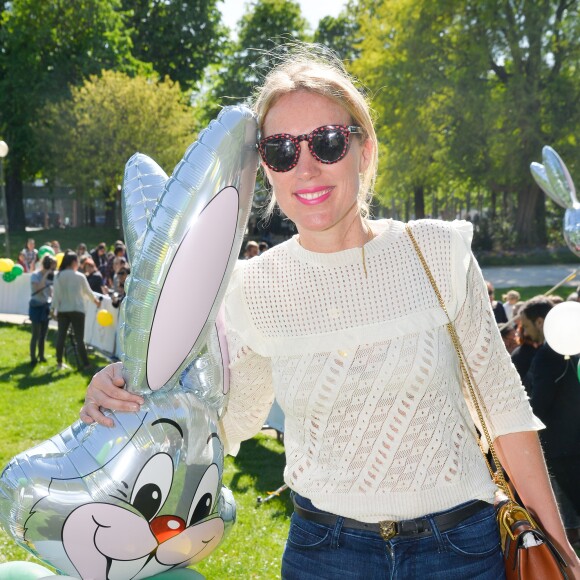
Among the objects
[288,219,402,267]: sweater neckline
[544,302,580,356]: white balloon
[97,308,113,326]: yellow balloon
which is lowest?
[97,308,113,326]: yellow balloon

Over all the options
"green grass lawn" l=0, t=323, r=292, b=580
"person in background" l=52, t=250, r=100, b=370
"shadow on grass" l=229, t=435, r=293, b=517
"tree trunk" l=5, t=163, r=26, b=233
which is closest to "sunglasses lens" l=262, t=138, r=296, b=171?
"green grass lawn" l=0, t=323, r=292, b=580

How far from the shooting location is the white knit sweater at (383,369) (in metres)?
1.75

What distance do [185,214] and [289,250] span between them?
1.20 feet

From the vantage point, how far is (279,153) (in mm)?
1843

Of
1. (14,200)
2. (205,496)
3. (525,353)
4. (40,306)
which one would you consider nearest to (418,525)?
(205,496)

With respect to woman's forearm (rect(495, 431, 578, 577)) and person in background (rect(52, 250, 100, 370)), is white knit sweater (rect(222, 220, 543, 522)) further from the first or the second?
person in background (rect(52, 250, 100, 370))

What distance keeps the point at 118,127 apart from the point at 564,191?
23657 millimetres

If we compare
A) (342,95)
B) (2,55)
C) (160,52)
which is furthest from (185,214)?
(160,52)

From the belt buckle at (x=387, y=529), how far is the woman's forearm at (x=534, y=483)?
32 cm

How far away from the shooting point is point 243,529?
5512mm

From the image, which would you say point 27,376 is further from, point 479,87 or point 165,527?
point 479,87

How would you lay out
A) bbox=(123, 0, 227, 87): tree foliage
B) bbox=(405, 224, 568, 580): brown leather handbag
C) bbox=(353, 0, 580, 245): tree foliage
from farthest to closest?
bbox=(123, 0, 227, 87): tree foliage → bbox=(353, 0, 580, 245): tree foliage → bbox=(405, 224, 568, 580): brown leather handbag

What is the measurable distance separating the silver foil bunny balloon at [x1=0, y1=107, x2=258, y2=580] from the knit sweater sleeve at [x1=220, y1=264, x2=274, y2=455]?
11cm

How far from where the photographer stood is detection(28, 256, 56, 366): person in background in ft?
38.4
